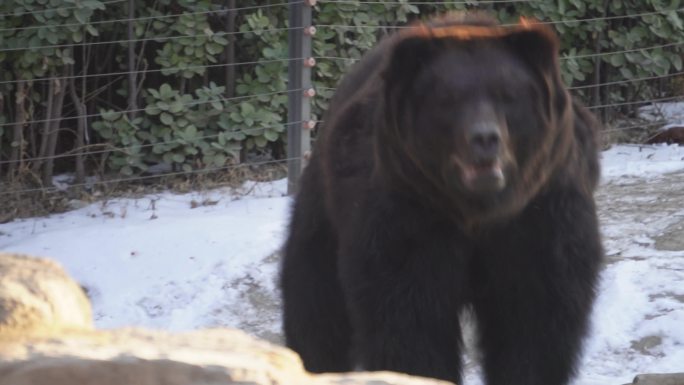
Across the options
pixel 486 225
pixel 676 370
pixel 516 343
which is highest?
pixel 486 225

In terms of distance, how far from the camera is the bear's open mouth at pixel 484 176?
13.8ft

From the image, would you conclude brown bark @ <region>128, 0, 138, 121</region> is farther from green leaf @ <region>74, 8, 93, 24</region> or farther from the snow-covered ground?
the snow-covered ground

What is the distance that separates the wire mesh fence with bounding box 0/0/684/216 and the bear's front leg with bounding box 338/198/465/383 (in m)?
4.05

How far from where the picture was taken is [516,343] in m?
4.75

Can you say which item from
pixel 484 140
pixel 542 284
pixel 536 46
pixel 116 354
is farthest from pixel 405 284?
pixel 116 354

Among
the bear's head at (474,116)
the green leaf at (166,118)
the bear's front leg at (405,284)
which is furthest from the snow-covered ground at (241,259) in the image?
the bear's head at (474,116)

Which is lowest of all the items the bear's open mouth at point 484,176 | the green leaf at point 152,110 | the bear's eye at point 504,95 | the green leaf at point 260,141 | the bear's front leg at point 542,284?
the bear's front leg at point 542,284

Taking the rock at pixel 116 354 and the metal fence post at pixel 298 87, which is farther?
the metal fence post at pixel 298 87

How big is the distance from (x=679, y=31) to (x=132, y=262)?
479 centimetres

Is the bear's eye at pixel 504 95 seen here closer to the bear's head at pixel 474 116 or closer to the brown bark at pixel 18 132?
the bear's head at pixel 474 116

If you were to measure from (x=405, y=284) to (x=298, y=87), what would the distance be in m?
4.20

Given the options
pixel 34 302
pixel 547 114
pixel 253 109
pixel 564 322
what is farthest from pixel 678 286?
pixel 34 302

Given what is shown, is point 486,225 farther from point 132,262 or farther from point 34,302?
point 132,262

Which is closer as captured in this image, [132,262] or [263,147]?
[132,262]
